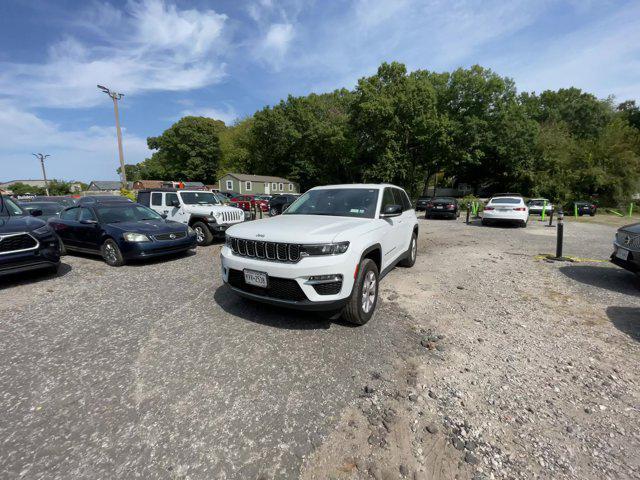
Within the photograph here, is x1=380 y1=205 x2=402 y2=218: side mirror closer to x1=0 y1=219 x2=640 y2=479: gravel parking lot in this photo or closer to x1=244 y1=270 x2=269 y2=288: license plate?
x1=0 y1=219 x2=640 y2=479: gravel parking lot

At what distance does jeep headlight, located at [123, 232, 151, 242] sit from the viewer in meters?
6.48

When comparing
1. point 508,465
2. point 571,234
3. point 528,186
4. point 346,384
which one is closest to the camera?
point 508,465

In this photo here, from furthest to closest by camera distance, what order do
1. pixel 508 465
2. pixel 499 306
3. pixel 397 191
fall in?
1. pixel 397 191
2. pixel 499 306
3. pixel 508 465

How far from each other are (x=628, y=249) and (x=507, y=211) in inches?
376

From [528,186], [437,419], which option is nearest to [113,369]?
[437,419]

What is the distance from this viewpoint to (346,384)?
107 inches

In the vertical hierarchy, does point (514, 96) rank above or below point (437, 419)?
above

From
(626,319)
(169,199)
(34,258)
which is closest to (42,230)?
(34,258)

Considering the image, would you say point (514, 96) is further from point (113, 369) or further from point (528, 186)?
point (113, 369)

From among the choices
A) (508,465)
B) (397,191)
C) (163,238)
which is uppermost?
(397,191)

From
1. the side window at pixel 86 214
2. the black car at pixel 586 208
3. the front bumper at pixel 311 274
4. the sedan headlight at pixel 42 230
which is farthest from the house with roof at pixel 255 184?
the front bumper at pixel 311 274

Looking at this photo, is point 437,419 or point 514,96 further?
point 514,96

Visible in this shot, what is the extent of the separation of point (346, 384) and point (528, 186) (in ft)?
135

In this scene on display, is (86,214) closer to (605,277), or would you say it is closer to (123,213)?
(123,213)
